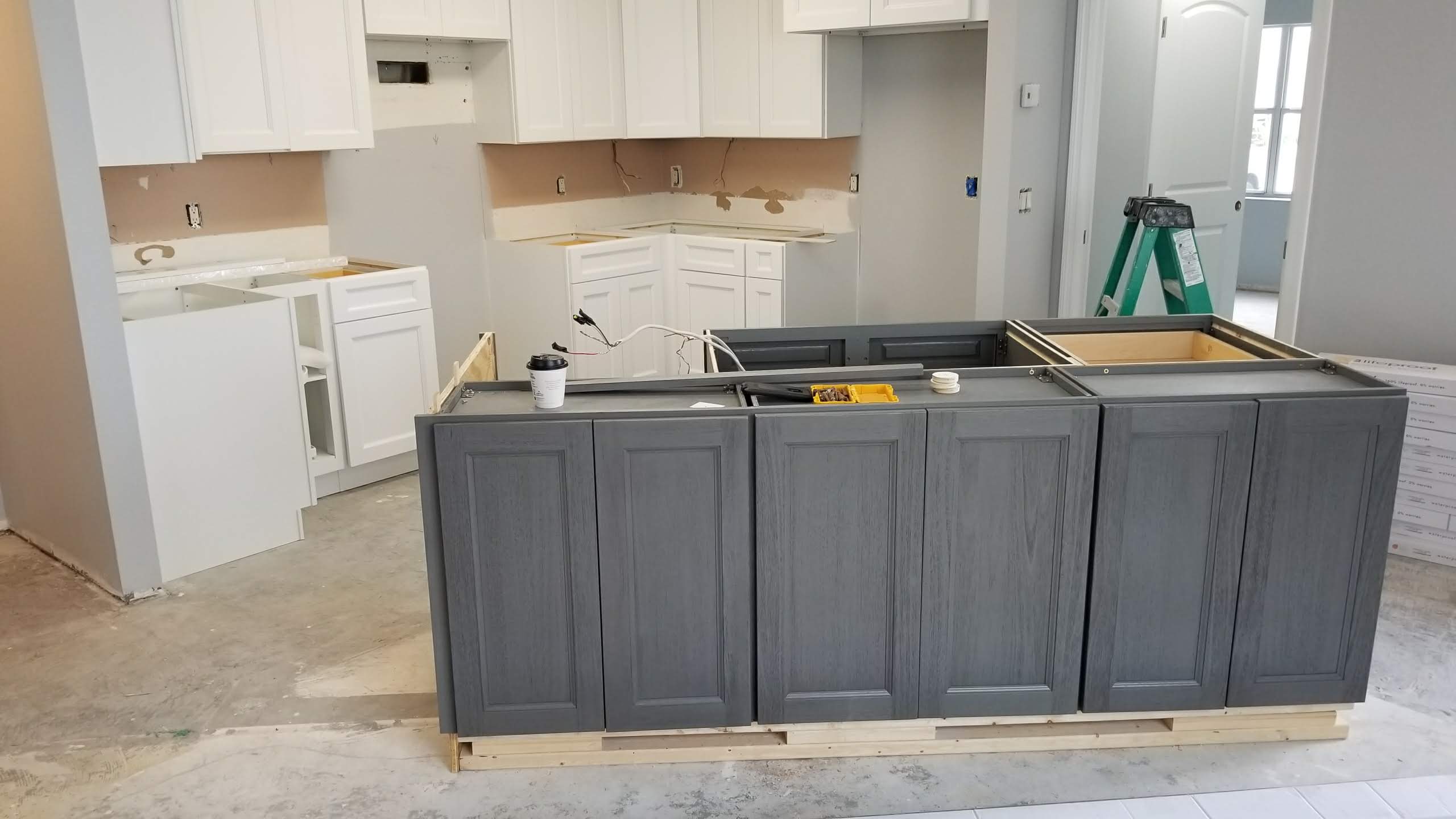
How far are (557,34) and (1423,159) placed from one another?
3714 mm

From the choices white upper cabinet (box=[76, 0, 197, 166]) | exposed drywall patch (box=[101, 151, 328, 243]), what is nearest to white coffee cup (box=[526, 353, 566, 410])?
white upper cabinet (box=[76, 0, 197, 166])

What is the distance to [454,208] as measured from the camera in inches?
211

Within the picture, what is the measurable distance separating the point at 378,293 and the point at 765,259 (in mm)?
1841

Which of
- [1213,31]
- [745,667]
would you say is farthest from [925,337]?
[1213,31]

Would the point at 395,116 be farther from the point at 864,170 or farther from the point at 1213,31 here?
the point at 1213,31

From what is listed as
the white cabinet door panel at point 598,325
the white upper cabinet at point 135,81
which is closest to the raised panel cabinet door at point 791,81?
the white cabinet door panel at point 598,325

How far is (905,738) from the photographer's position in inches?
106

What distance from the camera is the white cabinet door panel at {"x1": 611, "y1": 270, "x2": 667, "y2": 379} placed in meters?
5.55

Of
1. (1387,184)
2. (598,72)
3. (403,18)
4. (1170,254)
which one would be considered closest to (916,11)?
(1170,254)

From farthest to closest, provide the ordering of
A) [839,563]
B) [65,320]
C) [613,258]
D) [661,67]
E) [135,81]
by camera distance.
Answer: [661,67] < [613,258] < [135,81] < [65,320] < [839,563]

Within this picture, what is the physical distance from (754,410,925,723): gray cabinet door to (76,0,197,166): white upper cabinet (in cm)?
249

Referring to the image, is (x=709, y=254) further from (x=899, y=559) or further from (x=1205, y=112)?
(x=899, y=559)

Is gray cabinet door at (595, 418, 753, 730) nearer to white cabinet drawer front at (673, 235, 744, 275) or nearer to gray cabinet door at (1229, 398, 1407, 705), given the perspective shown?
gray cabinet door at (1229, 398, 1407, 705)

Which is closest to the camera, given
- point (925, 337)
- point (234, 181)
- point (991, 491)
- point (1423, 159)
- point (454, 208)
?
point (991, 491)
